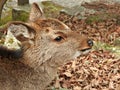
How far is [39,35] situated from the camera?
20.9 ft

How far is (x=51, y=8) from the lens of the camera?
53.9 feet

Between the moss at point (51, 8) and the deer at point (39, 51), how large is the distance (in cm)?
912

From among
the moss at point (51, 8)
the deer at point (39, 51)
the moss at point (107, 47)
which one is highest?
the deer at point (39, 51)

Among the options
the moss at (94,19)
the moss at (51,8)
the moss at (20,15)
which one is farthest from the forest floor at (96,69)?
the moss at (20,15)

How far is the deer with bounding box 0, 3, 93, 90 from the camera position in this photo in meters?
6.33

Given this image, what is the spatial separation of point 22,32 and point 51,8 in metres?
→ 10.4

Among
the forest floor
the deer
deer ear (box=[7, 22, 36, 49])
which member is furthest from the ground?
deer ear (box=[7, 22, 36, 49])

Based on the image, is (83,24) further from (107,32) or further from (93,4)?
(93,4)

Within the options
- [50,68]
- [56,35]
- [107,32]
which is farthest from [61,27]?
[107,32]

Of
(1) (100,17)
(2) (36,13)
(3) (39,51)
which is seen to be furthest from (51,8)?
(3) (39,51)

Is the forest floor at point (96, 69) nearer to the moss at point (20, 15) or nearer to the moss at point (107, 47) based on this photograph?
the moss at point (107, 47)

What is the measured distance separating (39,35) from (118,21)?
8.99 metres

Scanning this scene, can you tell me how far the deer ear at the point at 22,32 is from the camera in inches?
234

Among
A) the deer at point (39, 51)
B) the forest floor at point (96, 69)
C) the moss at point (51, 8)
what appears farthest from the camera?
the moss at point (51, 8)
